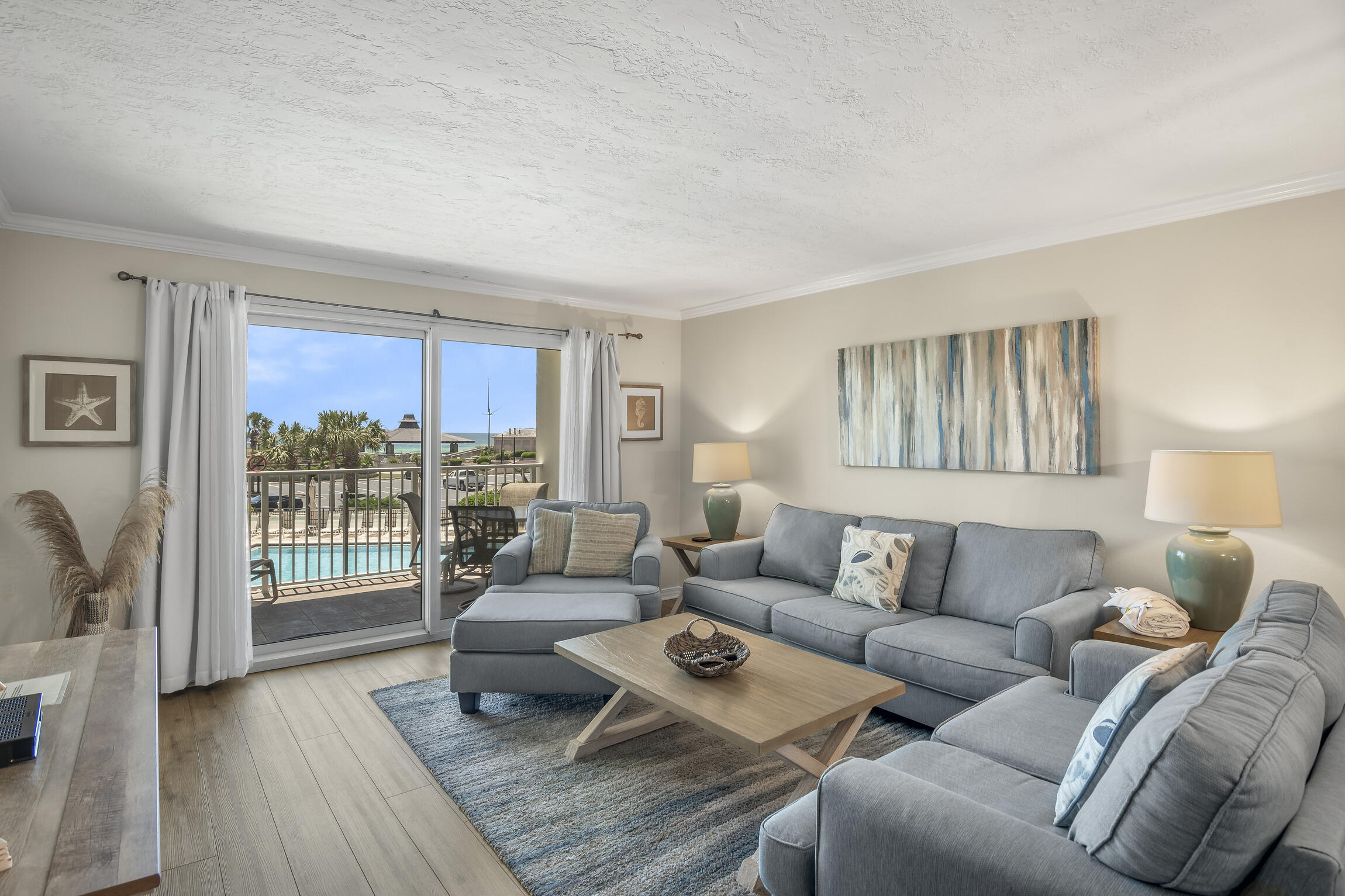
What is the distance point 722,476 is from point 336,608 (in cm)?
271

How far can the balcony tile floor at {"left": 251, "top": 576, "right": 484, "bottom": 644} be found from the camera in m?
4.25

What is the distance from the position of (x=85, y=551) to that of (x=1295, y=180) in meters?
5.81

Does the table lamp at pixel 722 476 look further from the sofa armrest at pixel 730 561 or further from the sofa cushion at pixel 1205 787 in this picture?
the sofa cushion at pixel 1205 787

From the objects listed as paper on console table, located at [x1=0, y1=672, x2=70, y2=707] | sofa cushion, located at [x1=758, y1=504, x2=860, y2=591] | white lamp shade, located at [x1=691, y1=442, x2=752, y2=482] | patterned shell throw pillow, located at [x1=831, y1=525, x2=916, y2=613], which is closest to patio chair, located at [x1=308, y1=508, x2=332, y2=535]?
white lamp shade, located at [x1=691, y1=442, x2=752, y2=482]

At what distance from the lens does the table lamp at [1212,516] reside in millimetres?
2662

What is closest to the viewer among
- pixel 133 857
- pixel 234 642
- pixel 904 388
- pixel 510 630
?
pixel 133 857

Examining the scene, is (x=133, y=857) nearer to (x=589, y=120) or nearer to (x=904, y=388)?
(x=589, y=120)

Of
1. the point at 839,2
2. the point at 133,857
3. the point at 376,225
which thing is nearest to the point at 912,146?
the point at 839,2

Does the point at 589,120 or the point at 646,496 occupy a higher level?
the point at 589,120

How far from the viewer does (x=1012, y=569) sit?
11.5ft

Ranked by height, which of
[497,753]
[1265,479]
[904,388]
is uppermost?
[904,388]

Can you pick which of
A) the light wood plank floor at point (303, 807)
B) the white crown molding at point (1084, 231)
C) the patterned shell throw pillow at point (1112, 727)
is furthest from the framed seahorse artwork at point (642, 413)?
the patterned shell throw pillow at point (1112, 727)

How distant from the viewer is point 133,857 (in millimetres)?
1046

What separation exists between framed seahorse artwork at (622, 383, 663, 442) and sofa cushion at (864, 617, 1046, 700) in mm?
2840
